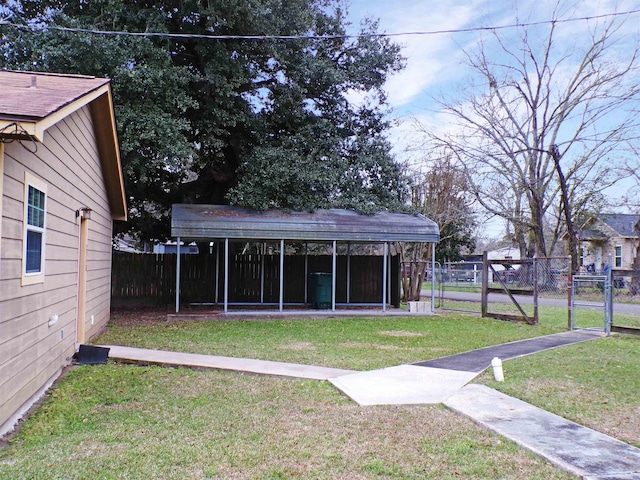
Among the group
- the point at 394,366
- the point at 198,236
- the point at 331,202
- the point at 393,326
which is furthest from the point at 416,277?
the point at 394,366

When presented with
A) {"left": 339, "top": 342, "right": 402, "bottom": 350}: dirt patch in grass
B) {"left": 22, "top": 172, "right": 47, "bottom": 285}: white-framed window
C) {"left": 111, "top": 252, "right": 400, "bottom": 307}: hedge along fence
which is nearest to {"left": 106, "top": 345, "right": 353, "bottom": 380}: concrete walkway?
{"left": 339, "top": 342, "right": 402, "bottom": 350}: dirt patch in grass

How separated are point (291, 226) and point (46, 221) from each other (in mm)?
8194

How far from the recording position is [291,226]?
549 inches

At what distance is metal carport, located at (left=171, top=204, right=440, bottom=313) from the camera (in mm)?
13336

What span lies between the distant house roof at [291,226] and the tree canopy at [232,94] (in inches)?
25.4

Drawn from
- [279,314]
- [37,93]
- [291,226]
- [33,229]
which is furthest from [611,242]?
[37,93]

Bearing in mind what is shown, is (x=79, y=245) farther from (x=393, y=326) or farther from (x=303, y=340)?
(x=393, y=326)

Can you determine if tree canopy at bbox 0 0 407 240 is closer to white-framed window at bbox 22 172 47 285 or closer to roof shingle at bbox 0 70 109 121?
roof shingle at bbox 0 70 109 121

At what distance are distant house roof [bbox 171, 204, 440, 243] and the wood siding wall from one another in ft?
10.6

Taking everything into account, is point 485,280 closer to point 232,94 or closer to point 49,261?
point 232,94

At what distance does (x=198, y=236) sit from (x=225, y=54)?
16.8 ft

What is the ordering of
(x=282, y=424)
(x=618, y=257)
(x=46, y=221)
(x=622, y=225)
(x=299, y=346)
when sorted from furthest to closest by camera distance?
(x=622, y=225) → (x=618, y=257) → (x=299, y=346) → (x=46, y=221) → (x=282, y=424)

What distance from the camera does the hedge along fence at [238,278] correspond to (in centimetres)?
1631

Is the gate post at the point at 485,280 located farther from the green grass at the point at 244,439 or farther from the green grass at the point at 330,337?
the green grass at the point at 244,439
